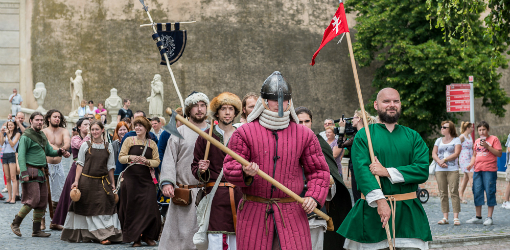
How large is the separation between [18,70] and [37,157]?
84.0ft

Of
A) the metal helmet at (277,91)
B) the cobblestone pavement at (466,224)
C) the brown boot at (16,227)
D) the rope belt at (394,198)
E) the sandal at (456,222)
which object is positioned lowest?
the cobblestone pavement at (466,224)

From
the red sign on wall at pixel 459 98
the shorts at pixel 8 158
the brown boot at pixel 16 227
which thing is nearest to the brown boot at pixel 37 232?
the brown boot at pixel 16 227

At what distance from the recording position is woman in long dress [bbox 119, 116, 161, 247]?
8.29m

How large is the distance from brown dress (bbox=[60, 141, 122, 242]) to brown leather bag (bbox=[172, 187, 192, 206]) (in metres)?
3.36

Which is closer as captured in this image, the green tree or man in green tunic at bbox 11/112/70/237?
Answer: man in green tunic at bbox 11/112/70/237

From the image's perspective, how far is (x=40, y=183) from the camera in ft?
28.7

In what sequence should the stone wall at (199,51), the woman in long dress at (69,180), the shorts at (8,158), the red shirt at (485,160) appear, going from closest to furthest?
1. the woman in long dress at (69,180)
2. the red shirt at (485,160)
3. the shorts at (8,158)
4. the stone wall at (199,51)

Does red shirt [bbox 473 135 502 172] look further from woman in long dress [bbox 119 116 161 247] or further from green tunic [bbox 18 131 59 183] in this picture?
green tunic [bbox 18 131 59 183]

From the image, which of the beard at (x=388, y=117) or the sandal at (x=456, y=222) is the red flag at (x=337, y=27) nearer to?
the beard at (x=388, y=117)

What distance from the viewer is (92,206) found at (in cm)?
862

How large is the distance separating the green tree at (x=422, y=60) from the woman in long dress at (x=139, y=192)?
19402 mm

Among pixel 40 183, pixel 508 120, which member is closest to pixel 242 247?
pixel 40 183

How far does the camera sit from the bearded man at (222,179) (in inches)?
198

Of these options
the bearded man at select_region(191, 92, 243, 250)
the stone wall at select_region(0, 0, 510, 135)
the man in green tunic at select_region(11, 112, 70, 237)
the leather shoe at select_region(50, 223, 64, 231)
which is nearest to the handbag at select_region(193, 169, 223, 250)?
the bearded man at select_region(191, 92, 243, 250)
